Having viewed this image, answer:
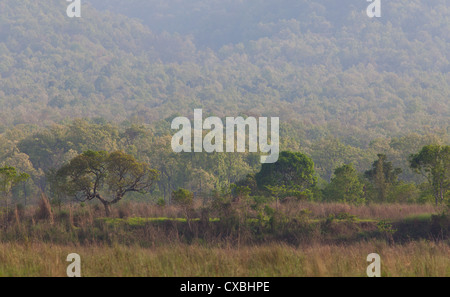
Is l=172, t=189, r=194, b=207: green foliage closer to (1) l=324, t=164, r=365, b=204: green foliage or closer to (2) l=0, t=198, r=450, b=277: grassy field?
(2) l=0, t=198, r=450, b=277: grassy field

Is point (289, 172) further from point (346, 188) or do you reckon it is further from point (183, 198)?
point (183, 198)

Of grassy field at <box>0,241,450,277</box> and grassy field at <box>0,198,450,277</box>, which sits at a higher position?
grassy field at <box>0,241,450,277</box>

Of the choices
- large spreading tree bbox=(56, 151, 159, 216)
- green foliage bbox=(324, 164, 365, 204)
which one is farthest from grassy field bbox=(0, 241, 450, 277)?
green foliage bbox=(324, 164, 365, 204)

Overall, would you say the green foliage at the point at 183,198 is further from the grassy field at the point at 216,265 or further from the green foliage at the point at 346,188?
the green foliage at the point at 346,188

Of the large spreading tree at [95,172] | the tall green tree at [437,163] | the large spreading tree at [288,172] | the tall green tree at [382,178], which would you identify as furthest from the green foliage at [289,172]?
the large spreading tree at [95,172]

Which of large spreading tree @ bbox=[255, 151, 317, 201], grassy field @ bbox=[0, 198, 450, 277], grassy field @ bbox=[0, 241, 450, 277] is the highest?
large spreading tree @ bbox=[255, 151, 317, 201]

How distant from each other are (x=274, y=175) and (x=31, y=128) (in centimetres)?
7459

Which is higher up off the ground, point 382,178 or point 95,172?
point 95,172

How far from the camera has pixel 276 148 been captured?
65.0 metres

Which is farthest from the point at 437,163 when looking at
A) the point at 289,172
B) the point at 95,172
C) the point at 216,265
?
the point at 95,172

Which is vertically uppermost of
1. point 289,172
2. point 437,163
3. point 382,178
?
point 437,163
